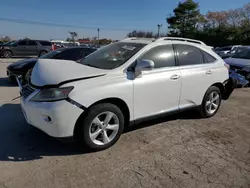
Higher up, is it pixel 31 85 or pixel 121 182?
pixel 31 85

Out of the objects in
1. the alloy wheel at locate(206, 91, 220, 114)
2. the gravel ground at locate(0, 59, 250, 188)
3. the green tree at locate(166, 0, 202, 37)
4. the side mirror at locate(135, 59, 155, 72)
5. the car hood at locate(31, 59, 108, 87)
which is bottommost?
the gravel ground at locate(0, 59, 250, 188)

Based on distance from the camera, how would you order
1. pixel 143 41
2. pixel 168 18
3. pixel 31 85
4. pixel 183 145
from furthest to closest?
pixel 168 18 < pixel 143 41 < pixel 183 145 < pixel 31 85

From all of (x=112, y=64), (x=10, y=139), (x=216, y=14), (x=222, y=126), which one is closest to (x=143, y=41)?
(x=112, y=64)

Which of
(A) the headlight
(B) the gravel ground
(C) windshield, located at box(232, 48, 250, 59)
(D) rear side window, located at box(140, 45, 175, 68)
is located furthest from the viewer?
(C) windshield, located at box(232, 48, 250, 59)

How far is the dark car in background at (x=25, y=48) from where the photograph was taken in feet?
64.6

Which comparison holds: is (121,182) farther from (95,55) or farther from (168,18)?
(168,18)

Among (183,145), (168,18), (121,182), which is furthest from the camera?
(168,18)

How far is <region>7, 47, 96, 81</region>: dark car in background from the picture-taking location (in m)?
7.39

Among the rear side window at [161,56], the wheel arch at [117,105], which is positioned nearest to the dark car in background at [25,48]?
the rear side window at [161,56]

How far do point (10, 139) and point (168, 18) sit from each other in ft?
158

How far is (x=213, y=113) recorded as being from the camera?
510 cm

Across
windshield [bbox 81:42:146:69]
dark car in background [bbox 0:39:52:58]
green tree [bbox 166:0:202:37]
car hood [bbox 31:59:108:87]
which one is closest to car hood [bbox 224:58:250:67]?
windshield [bbox 81:42:146:69]

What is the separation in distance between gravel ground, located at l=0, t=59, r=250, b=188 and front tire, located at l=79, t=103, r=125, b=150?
156 millimetres

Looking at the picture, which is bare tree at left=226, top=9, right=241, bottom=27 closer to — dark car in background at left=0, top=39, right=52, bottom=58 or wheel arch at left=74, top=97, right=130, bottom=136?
dark car in background at left=0, top=39, right=52, bottom=58
